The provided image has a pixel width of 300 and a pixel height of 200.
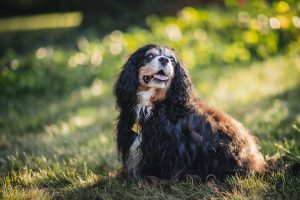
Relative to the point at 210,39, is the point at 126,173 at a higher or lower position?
lower

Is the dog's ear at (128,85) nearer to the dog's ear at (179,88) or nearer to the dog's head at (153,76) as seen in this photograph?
the dog's head at (153,76)

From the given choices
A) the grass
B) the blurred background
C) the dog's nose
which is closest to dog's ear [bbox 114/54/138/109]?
the dog's nose

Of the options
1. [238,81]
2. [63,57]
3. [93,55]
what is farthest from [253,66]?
[63,57]

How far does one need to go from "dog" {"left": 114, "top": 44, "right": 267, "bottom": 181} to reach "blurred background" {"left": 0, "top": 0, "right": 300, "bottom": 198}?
1.89ft

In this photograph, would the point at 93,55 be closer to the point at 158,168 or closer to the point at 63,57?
the point at 63,57

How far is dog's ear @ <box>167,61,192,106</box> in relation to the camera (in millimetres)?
4219

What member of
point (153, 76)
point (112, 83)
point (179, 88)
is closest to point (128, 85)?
point (153, 76)

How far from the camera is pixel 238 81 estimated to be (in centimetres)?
864

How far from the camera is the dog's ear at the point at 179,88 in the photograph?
4.22 meters

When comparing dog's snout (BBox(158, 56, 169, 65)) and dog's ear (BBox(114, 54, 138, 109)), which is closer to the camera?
dog's snout (BBox(158, 56, 169, 65))

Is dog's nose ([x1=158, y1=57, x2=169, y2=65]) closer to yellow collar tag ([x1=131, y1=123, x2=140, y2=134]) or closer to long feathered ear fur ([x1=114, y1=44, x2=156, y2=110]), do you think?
long feathered ear fur ([x1=114, y1=44, x2=156, y2=110])

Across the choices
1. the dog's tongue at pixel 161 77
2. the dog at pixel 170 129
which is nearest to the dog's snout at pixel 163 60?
the dog at pixel 170 129

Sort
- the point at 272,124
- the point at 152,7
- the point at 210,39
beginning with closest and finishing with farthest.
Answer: the point at 272,124 < the point at 210,39 < the point at 152,7

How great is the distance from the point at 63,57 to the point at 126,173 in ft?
17.4
